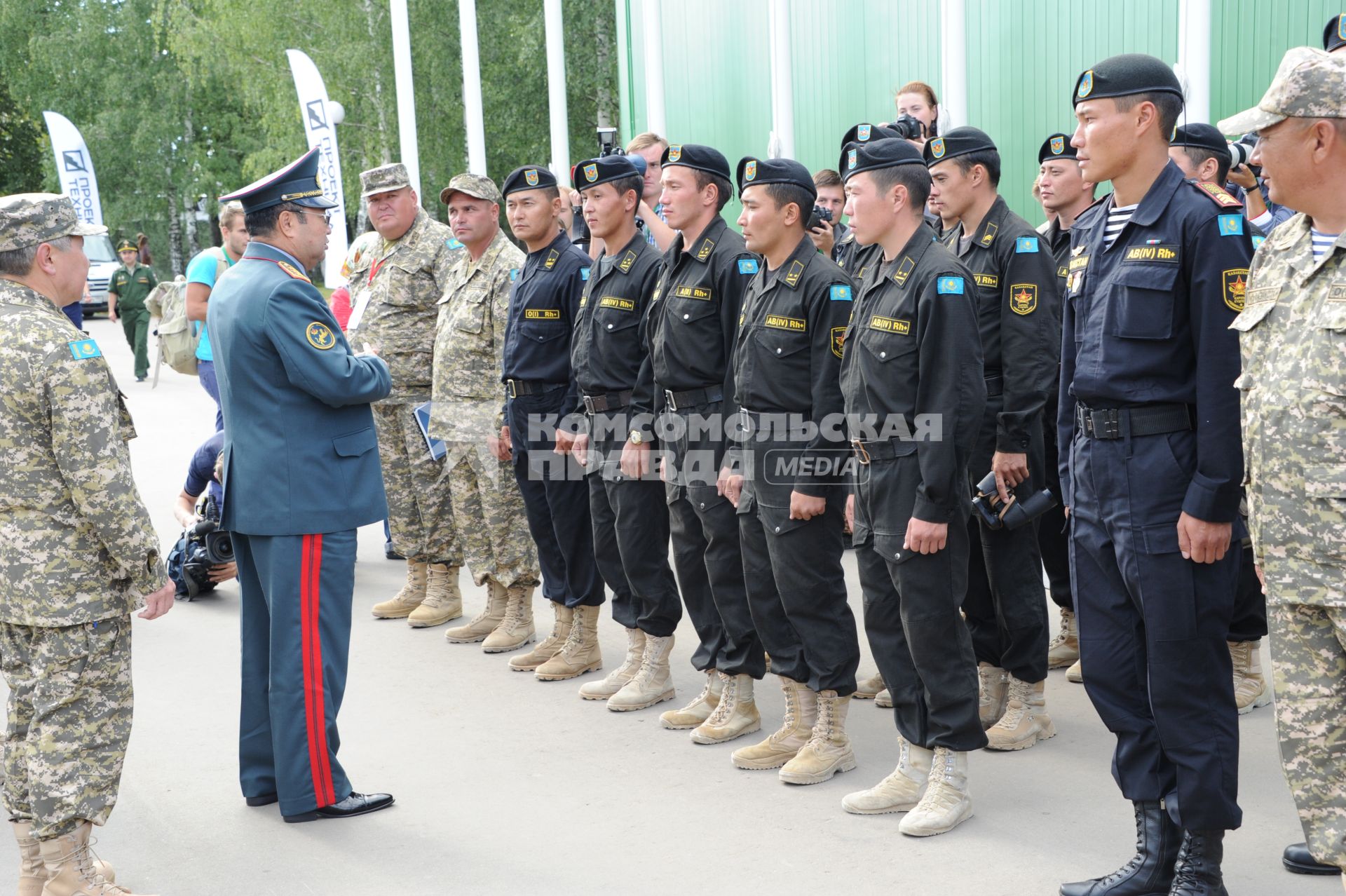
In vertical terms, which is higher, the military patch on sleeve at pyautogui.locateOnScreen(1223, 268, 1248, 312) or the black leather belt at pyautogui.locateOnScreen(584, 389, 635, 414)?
the military patch on sleeve at pyautogui.locateOnScreen(1223, 268, 1248, 312)

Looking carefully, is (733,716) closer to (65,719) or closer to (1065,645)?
(1065,645)

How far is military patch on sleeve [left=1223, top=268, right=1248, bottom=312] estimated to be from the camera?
10.0 feet

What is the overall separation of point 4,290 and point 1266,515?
3220 millimetres

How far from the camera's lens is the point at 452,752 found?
4.75 m

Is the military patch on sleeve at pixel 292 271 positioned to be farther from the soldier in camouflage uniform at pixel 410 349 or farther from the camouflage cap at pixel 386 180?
the camouflage cap at pixel 386 180

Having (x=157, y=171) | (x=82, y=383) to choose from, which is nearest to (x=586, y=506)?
(x=82, y=383)

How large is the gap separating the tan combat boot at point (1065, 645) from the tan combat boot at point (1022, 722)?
78 cm

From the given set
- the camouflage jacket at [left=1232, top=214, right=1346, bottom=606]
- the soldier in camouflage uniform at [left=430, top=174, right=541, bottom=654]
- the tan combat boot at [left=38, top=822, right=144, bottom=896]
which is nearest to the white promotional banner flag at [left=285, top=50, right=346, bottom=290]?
the soldier in camouflage uniform at [left=430, top=174, right=541, bottom=654]

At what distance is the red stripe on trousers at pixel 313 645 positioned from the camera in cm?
412

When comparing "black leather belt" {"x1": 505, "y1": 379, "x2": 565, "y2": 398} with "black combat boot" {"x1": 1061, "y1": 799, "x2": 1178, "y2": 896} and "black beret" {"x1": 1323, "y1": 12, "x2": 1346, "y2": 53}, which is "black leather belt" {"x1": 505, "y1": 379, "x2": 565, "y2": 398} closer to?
"black combat boot" {"x1": 1061, "y1": 799, "x2": 1178, "y2": 896}

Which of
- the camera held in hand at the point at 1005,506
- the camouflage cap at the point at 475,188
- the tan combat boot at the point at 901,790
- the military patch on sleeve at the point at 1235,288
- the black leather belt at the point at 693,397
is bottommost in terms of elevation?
the tan combat boot at the point at 901,790

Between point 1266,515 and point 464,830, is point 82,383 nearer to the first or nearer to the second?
point 464,830

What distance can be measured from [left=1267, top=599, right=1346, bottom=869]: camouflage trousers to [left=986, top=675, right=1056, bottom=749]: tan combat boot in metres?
1.73

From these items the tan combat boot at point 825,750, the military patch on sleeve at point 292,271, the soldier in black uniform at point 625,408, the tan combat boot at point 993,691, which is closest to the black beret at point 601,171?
the soldier in black uniform at point 625,408
